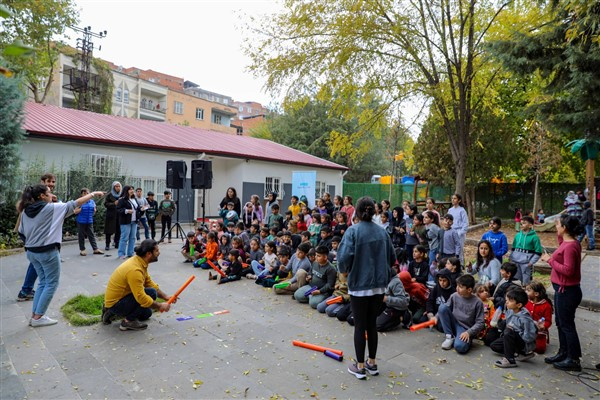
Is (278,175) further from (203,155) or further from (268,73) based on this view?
(268,73)

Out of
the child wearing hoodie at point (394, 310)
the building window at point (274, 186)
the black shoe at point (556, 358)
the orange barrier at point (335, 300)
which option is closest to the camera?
the black shoe at point (556, 358)

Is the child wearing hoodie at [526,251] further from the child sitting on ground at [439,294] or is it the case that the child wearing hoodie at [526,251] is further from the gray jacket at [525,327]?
the gray jacket at [525,327]

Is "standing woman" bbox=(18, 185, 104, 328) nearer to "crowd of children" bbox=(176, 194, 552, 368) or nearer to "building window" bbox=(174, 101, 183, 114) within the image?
"crowd of children" bbox=(176, 194, 552, 368)

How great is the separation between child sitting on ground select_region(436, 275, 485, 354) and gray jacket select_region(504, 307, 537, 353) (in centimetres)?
35

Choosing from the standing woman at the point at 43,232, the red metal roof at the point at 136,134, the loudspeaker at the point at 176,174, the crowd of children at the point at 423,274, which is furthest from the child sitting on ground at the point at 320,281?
the red metal roof at the point at 136,134

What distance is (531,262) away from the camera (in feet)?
20.7

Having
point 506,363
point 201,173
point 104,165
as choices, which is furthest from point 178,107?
point 506,363

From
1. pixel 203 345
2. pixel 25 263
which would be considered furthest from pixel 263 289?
pixel 25 263

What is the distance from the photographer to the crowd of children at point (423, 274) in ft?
15.4

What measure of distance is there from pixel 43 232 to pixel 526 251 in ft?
23.2

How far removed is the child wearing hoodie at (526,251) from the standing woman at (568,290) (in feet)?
7.18

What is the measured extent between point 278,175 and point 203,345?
17.9 meters

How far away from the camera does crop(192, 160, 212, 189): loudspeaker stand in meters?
12.1

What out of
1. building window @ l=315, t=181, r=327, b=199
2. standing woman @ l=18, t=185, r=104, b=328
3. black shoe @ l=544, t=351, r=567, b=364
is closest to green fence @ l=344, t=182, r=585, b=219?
building window @ l=315, t=181, r=327, b=199
